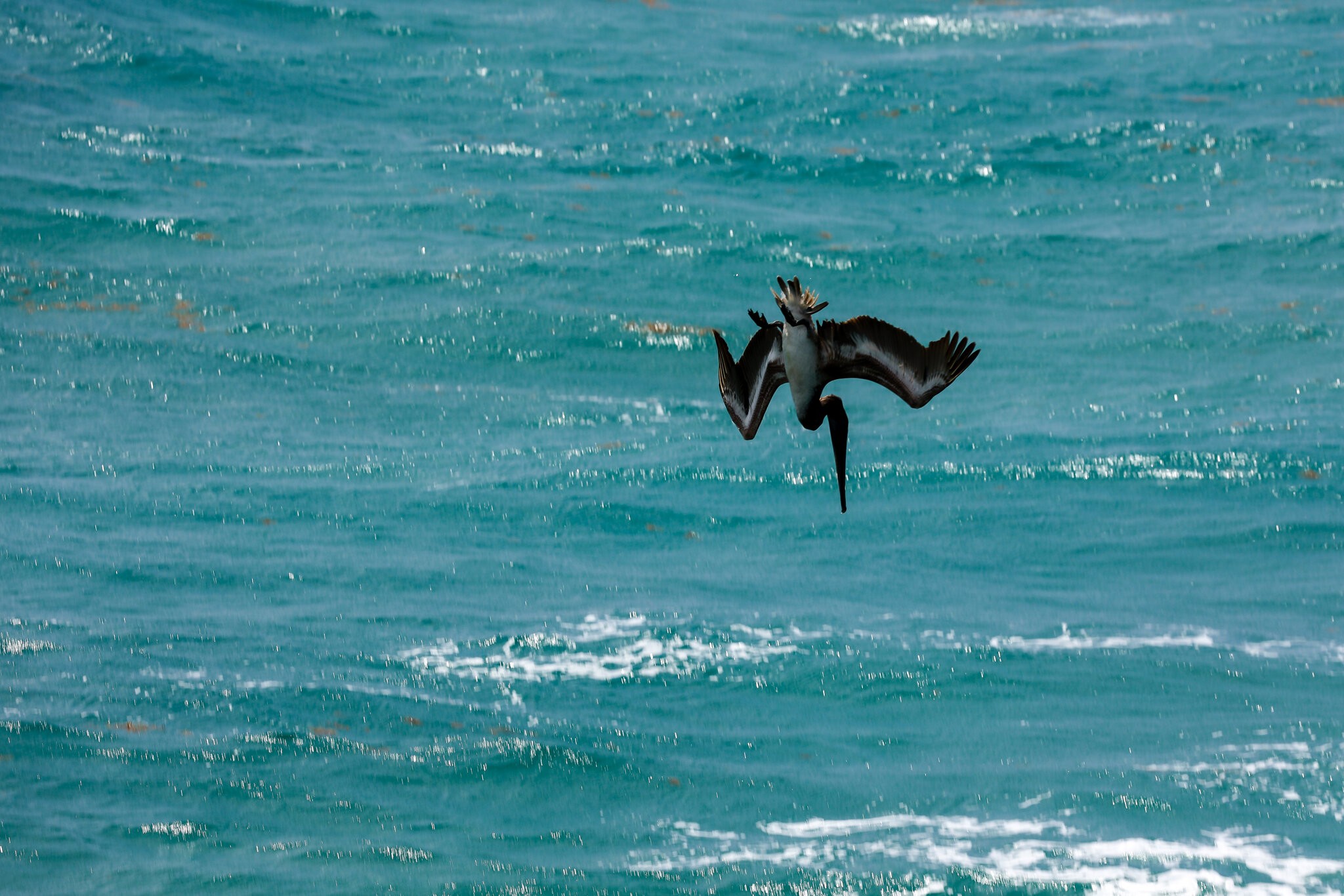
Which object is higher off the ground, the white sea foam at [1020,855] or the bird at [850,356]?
the bird at [850,356]

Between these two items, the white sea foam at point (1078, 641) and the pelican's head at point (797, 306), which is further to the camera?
the white sea foam at point (1078, 641)

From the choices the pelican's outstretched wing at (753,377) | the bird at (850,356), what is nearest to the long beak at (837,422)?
the bird at (850,356)

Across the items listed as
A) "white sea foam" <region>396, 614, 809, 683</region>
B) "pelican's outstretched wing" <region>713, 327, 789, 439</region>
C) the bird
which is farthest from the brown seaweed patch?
the bird

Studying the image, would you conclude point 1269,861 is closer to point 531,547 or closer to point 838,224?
point 531,547

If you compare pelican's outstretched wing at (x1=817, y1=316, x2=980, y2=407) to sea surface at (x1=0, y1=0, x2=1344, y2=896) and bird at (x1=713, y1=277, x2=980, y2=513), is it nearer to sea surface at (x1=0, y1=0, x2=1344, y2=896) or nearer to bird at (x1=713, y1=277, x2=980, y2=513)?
bird at (x1=713, y1=277, x2=980, y2=513)

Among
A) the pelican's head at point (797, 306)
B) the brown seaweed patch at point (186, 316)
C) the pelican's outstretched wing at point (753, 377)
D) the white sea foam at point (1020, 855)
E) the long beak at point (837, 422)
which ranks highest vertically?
the brown seaweed patch at point (186, 316)

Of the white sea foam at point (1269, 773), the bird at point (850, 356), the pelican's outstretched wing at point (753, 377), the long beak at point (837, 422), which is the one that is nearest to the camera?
the bird at point (850, 356)

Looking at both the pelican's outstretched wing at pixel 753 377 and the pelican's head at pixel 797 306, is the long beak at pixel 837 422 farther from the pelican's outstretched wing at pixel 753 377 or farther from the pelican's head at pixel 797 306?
the pelican's head at pixel 797 306

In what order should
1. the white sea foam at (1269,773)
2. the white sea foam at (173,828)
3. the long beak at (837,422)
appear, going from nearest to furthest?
the long beak at (837,422) → the white sea foam at (173,828) → the white sea foam at (1269,773)

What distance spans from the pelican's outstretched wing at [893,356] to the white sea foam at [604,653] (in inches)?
436

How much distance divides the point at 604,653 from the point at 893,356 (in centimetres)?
1157

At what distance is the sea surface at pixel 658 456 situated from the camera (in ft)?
60.4

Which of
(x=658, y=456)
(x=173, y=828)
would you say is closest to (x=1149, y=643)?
(x=658, y=456)

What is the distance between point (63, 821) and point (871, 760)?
913cm
